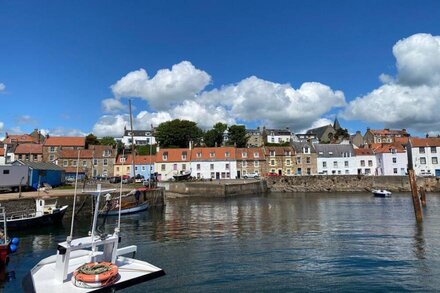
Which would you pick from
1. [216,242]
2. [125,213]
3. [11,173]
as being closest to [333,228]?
[216,242]

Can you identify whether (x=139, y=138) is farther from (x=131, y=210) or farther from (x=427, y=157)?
(x=131, y=210)

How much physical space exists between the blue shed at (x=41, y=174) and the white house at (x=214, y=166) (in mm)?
31085

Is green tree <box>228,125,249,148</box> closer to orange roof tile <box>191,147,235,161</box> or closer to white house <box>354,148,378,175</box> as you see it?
orange roof tile <box>191,147,235,161</box>

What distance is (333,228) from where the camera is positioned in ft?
95.2

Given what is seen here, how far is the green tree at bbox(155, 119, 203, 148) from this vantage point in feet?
347

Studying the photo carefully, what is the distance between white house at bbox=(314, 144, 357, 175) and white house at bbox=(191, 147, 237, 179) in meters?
22.2

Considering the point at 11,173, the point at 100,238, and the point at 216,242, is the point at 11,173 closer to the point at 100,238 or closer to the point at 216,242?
the point at 216,242

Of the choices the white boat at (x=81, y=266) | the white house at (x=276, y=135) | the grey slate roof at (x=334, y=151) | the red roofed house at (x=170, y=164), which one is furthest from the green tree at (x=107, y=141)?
the white boat at (x=81, y=266)

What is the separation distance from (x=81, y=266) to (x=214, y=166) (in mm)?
68192

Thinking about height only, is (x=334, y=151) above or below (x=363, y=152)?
above

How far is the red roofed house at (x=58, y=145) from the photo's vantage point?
300 ft

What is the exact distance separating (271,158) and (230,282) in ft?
236

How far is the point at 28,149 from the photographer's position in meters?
90.1

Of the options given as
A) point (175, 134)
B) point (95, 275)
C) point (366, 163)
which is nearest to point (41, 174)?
point (95, 275)
